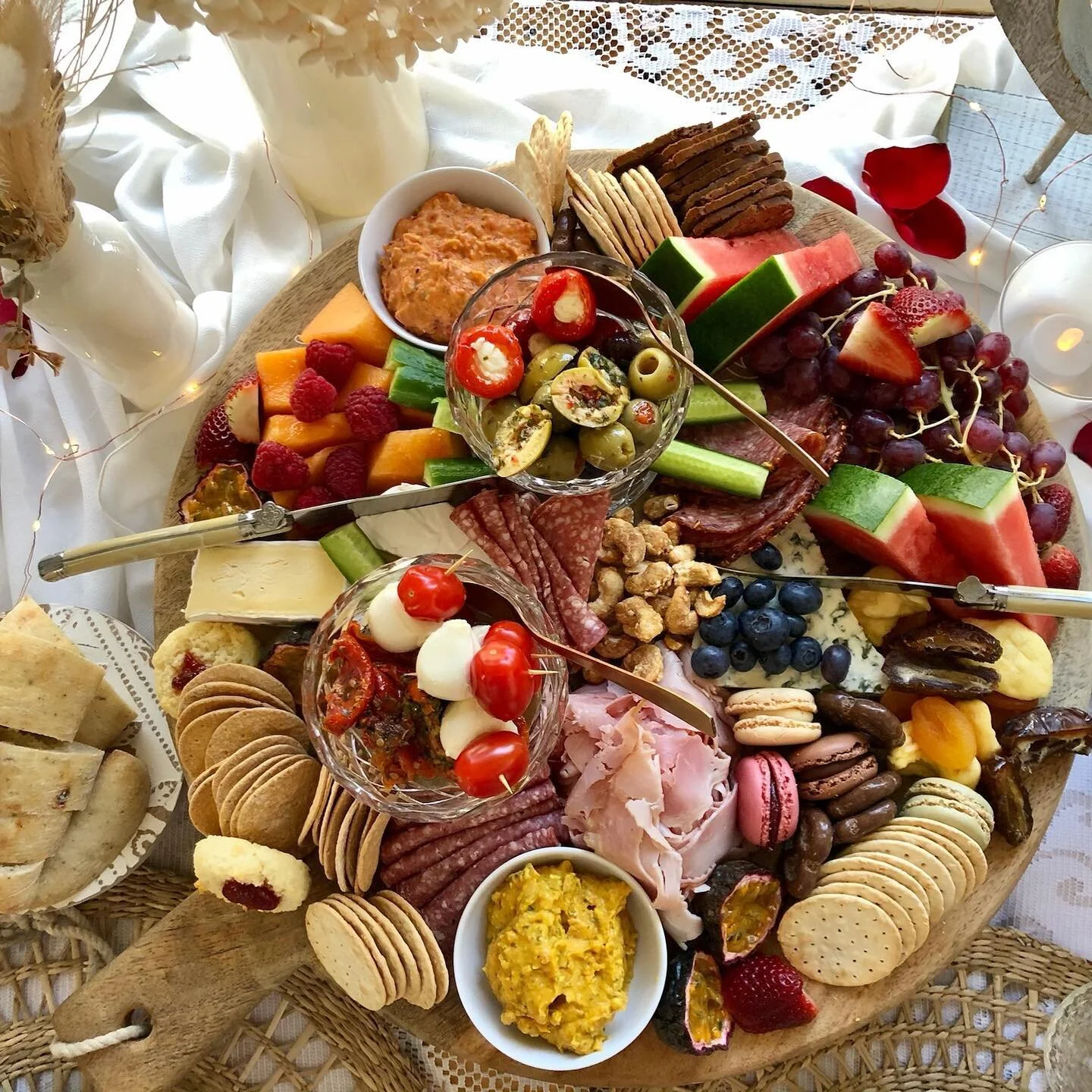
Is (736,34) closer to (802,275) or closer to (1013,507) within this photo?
(802,275)

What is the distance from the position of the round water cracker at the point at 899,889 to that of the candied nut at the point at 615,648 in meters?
0.46

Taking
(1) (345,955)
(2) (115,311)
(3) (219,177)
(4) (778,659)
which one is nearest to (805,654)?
(4) (778,659)

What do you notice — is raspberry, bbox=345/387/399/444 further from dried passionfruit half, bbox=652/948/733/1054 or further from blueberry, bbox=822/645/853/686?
dried passionfruit half, bbox=652/948/733/1054

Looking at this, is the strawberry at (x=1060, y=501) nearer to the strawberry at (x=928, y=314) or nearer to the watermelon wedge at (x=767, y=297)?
the strawberry at (x=928, y=314)

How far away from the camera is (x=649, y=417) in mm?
1437

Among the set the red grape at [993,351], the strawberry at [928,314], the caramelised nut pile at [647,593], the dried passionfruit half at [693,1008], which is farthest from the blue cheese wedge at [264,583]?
the red grape at [993,351]

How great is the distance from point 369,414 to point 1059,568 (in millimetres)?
1161

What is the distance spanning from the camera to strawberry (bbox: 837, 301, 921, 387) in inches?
59.0

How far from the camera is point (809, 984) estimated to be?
55.8 inches

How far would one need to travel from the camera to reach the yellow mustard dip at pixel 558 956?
1285 millimetres

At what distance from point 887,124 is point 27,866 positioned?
209 centimetres

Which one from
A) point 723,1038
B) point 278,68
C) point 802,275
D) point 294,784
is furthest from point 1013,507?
point 278,68

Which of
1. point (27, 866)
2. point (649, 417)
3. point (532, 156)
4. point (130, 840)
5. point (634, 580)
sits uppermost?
point (532, 156)

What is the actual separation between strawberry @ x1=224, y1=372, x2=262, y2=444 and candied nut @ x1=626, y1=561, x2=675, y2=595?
0.68m
